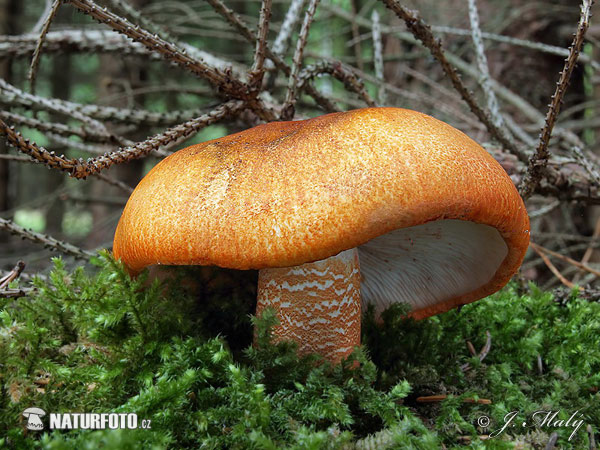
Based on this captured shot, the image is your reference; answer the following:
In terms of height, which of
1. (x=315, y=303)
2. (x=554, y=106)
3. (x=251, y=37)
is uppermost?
(x=251, y=37)

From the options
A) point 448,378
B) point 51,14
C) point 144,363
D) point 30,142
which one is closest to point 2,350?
point 144,363

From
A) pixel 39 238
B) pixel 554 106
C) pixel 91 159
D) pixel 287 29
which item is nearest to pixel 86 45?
pixel 287 29

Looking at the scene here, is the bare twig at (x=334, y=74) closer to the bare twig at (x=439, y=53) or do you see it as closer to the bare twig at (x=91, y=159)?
the bare twig at (x=439, y=53)

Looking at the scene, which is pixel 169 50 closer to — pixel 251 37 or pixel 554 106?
pixel 251 37

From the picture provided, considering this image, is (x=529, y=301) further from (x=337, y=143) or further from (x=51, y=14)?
(x=51, y=14)

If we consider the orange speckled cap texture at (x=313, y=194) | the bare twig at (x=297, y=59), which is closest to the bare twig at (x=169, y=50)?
the bare twig at (x=297, y=59)

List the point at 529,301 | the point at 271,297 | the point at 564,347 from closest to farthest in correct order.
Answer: the point at 271,297, the point at 564,347, the point at 529,301
